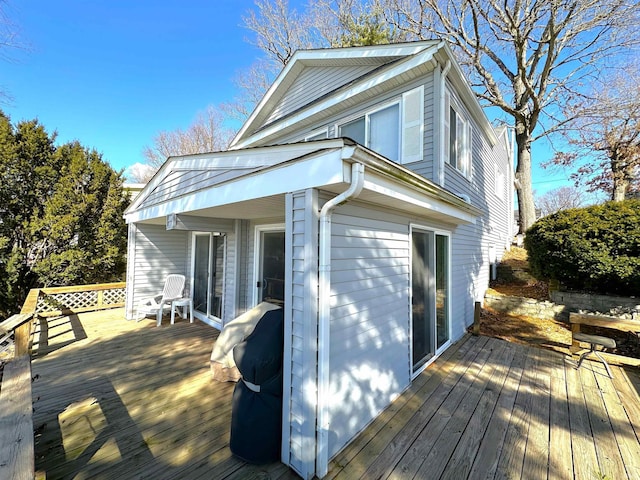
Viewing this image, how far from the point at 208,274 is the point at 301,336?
4617mm

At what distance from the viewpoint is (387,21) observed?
417 inches

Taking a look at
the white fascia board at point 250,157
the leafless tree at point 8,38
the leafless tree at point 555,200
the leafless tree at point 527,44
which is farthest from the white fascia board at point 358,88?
the leafless tree at point 555,200

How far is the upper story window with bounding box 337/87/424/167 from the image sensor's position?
4.72 metres

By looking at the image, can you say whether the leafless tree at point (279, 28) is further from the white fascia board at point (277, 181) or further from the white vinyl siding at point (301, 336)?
the white vinyl siding at point (301, 336)

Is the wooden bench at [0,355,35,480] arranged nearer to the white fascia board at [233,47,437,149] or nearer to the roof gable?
the white fascia board at [233,47,437,149]

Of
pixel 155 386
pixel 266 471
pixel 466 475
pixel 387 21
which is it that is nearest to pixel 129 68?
pixel 387 21

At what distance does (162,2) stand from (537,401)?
1191cm

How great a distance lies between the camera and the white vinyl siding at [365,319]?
7.86ft

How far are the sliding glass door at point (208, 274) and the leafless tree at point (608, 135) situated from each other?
53.2ft

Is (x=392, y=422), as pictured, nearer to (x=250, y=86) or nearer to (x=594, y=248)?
(x=594, y=248)

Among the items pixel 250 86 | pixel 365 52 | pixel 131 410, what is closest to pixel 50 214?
pixel 131 410

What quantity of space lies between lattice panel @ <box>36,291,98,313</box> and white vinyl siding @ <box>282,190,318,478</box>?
7276 millimetres

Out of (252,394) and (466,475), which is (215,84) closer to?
(252,394)

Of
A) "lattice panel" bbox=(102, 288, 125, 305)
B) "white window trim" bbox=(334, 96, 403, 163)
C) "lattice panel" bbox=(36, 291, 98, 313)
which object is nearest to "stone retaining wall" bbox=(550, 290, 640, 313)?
"white window trim" bbox=(334, 96, 403, 163)
